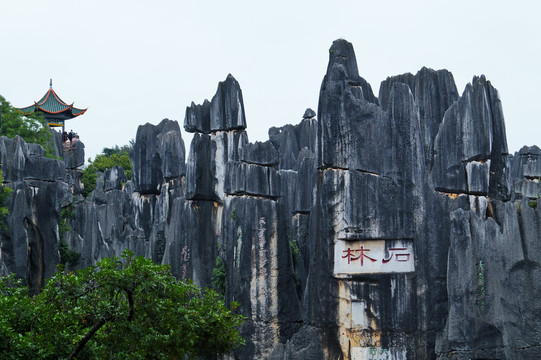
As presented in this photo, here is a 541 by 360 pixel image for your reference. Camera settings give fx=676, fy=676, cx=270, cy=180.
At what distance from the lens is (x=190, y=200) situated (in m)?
18.5

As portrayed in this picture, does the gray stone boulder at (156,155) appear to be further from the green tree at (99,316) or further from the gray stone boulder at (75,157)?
the gray stone boulder at (75,157)

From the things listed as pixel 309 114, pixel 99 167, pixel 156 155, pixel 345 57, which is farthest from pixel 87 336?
pixel 99 167

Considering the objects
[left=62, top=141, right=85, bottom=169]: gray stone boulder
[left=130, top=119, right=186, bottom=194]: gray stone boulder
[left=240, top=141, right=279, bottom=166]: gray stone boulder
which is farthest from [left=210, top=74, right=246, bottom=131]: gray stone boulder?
[left=62, top=141, right=85, bottom=169]: gray stone boulder

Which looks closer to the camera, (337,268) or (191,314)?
(191,314)

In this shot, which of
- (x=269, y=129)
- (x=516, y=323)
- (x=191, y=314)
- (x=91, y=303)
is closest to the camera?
(x=91, y=303)

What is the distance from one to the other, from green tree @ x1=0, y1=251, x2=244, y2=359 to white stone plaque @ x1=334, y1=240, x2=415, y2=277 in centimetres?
351

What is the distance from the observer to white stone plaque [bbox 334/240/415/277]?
11.4m

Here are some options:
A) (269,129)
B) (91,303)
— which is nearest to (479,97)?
(91,303)

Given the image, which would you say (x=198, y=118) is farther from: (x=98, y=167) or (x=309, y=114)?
(x=98, y=167)

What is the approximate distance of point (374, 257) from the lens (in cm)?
1145

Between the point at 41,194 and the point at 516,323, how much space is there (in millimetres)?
13988

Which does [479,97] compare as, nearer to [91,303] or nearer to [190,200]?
[91,303]

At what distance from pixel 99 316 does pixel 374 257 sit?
512cm

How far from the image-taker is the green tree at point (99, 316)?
8.02 metres
